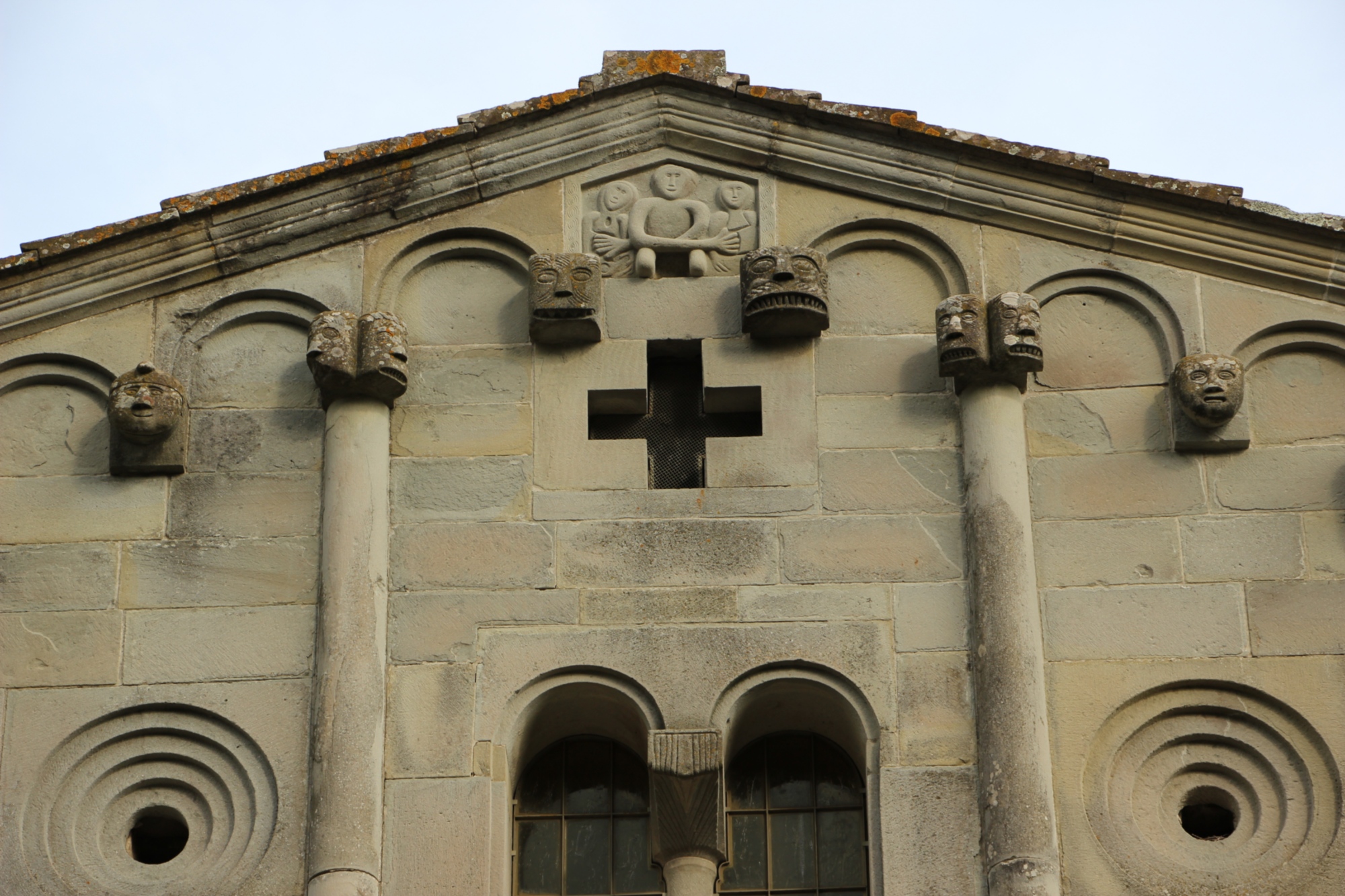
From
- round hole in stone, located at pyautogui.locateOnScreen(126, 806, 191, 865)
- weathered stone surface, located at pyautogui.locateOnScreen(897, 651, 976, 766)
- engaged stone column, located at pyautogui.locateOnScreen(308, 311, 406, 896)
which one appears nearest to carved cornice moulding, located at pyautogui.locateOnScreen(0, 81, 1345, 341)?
engaged stone column, located at pyautogui.locateOnScreen(308, 311, 406, 896)

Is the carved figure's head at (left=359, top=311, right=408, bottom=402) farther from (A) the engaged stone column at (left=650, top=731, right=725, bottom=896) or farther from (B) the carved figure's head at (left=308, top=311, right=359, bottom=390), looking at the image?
(A) the engaged stone column at (left=650, top=731, right=725, bottom=896)

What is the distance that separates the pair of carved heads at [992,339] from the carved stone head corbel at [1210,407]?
738 millimetres

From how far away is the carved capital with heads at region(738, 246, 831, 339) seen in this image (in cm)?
1266

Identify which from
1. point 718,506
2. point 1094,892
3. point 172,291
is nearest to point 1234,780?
point 1094,892

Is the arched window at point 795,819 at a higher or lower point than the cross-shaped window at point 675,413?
lower

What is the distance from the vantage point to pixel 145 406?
12555mm

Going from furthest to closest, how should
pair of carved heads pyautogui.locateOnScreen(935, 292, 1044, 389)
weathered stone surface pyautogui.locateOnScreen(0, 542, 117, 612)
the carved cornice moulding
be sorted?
the carved cornice moulding < pair of carved heads pyautogui.locateOnScreen(935, 292, 1044, 389) < weathered stone surface pyautogui.locateOnScreen(0, 542, 117, 612)

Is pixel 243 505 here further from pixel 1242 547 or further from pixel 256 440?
pixel 1242 547

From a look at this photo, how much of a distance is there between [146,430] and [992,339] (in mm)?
4260

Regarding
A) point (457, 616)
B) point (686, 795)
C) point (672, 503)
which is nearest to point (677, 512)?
point (672, 503)

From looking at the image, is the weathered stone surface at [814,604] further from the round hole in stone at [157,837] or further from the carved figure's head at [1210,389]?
the round hole in stone at [157,837]

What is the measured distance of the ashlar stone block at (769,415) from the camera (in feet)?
40.9

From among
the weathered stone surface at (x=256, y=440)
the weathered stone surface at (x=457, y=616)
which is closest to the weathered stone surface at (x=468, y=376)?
the weathered stone surface at (x=256, y=440)

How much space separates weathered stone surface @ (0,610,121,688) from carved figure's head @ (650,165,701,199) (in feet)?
11.8
